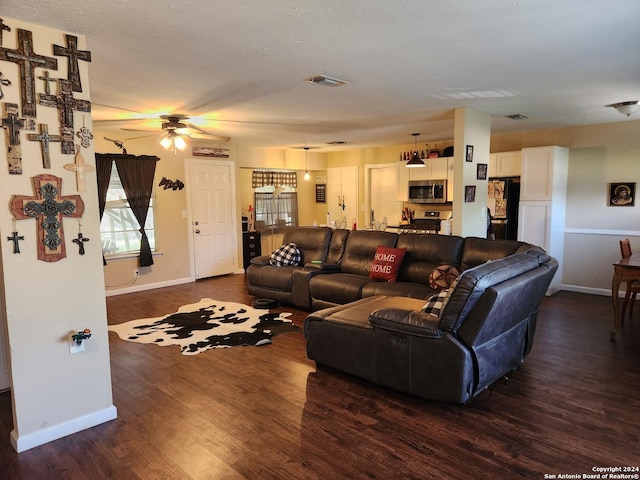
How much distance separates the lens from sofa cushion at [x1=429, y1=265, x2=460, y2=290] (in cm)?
436

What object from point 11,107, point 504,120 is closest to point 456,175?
point 504,120

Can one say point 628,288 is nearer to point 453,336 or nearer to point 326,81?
point 453,336

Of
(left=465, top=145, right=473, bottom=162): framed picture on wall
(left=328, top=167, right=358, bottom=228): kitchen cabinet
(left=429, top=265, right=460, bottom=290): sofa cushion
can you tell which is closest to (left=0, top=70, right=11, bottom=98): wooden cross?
(left=429, top=265, right=460, bottom=290): sofa cushion

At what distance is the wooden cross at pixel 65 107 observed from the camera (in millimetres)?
2508

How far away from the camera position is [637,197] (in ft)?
19.1

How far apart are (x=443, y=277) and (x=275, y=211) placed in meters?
5.36

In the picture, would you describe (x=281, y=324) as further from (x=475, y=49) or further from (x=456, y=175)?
(x=475, y=49)

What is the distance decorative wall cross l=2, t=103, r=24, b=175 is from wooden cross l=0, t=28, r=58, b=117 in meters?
0.05

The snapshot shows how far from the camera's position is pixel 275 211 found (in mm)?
9172

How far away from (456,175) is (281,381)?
3144 mm

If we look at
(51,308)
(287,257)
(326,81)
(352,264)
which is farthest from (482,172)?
(51,308)

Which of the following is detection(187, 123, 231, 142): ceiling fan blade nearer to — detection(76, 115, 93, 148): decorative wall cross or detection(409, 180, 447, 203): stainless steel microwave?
detection(76, 115, 93, 148): decorative wall cross

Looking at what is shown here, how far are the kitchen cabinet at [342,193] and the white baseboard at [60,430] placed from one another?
7117mm

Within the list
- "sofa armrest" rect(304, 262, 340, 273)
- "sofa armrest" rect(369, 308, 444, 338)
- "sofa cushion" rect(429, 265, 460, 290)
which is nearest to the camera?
"sofa armrest" rect(369, 308, 444, 338)
